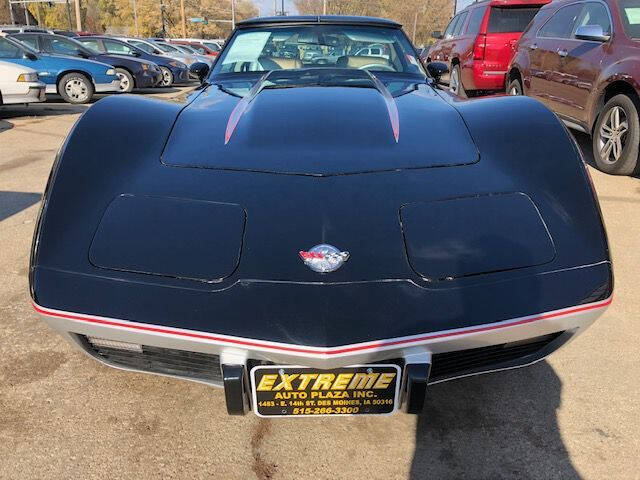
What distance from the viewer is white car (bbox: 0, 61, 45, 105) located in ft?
27.0

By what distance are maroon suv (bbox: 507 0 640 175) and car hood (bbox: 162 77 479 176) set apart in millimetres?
3151

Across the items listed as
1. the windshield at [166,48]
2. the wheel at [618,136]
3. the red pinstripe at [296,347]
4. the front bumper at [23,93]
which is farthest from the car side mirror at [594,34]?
the windshield at [166,48]

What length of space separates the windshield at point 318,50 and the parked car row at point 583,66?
2380mm

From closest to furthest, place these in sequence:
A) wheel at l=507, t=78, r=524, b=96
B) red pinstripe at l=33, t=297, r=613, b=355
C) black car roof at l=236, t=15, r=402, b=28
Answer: red pinstripe at l=33, t=297, r=613, b=355
black car roof at l=236, t=15, r=402, b=28
wheel at l=507, t=78, r=524, b=96

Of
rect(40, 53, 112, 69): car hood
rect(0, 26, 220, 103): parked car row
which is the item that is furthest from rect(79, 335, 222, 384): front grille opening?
rect(40, 53, 112, 69): car hood

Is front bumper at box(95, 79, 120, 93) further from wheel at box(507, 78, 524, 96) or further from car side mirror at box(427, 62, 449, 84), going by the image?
car side mirror at box(427, 62, 449, 84)

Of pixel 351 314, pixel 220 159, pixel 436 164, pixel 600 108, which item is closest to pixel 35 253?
pixel 220 159

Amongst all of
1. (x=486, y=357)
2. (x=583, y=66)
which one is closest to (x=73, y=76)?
(x=583, y=66)

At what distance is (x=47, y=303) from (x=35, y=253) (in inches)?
7.0

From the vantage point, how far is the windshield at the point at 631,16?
4.85m

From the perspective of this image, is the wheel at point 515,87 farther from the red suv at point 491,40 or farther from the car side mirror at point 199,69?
the car side mirror at point 199,69

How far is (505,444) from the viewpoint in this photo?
5.96 ft

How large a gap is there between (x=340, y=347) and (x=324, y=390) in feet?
0.62

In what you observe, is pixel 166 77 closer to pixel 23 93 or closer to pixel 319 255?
pixel 23 93
